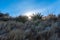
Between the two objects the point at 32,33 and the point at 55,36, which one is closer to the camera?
the point at 55,36

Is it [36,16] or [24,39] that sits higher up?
[36,16]

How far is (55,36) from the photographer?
11.1 m

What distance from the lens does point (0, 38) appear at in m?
12.4

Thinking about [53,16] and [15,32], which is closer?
[15,32]

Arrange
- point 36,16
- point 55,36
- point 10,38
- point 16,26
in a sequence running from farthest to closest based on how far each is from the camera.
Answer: point 36,16
point 16,26
point 10,38
point 55,36

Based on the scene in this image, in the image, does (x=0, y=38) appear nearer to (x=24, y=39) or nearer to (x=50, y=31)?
(x=24, y=39)

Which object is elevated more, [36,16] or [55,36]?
[36,16]

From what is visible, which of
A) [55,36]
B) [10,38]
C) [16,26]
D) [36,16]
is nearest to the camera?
[55,36]

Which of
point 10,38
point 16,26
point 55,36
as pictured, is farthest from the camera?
point 16,26

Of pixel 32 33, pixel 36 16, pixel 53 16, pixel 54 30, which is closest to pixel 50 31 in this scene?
pixel 54 30

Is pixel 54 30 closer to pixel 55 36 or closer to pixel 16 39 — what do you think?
pixel 55 36

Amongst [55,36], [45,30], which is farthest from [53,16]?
[55,36]

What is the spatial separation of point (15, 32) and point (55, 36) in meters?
2.41

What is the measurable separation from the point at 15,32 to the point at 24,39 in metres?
0.84
